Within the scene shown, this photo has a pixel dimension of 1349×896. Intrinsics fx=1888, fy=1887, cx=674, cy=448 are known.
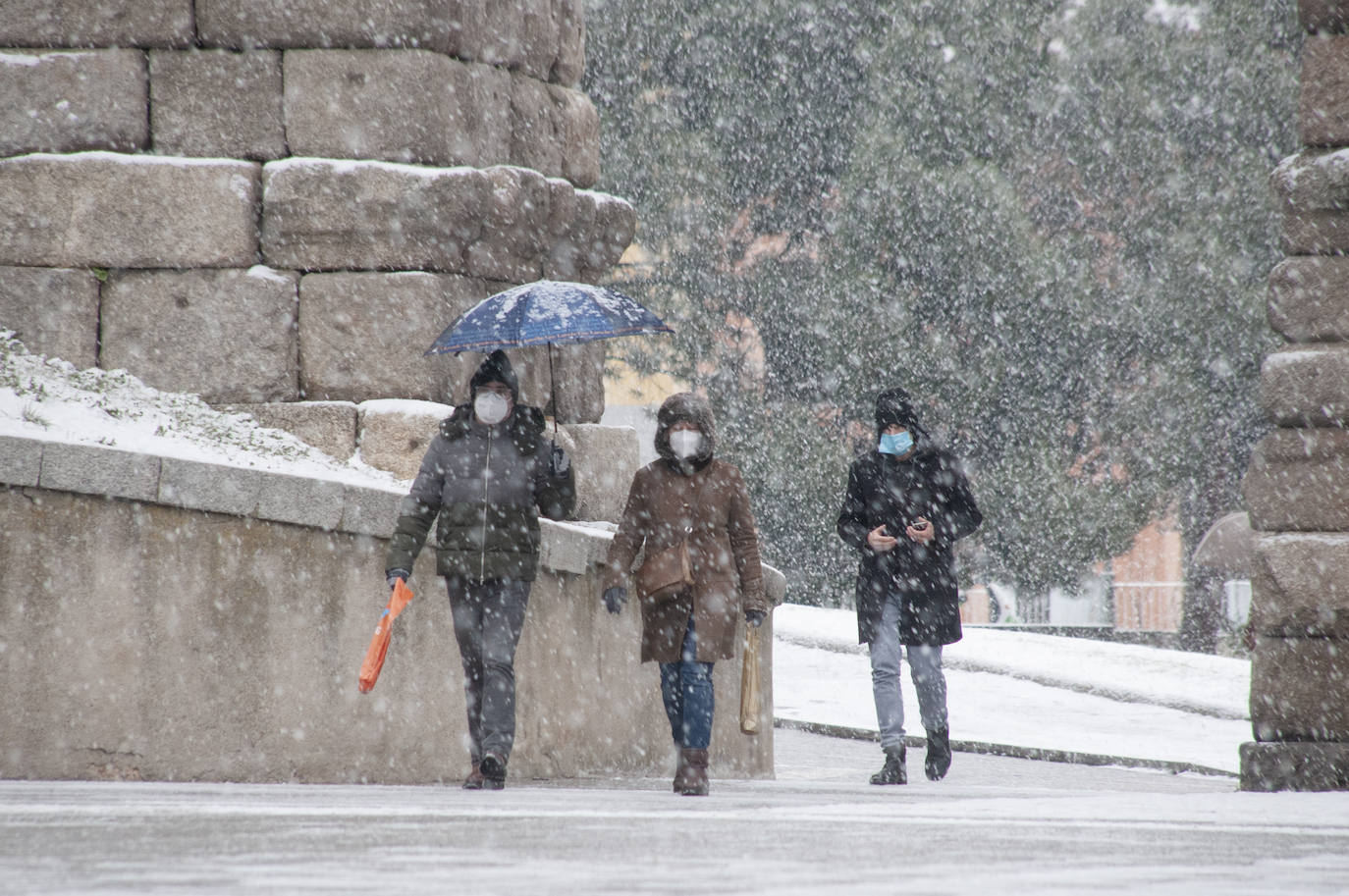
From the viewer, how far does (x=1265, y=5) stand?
24.1 meters

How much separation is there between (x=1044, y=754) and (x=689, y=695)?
14.6 feet

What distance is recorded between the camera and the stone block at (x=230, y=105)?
868 cm

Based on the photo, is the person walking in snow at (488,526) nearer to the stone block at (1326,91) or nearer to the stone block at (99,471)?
the stone block at (99,471)

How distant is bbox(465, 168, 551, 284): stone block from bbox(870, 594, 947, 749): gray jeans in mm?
2375

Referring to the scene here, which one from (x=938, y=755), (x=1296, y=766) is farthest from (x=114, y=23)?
(x=1296, y=766)

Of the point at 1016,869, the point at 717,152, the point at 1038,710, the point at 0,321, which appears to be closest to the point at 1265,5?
the point at 717,152

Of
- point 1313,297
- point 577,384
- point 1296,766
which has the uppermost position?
point 1313,297

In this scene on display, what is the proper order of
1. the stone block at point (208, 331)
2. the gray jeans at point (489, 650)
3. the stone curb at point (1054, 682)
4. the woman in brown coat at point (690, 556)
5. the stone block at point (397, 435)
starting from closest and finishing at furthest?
the gray jeans at point (489, 650), the woman in brown coat at point (690, 556), the stone block at point (397, 435), the stone block at point (208, 331), the stone curb at point (1054, 682)

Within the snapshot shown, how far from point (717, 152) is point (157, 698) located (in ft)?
62.6

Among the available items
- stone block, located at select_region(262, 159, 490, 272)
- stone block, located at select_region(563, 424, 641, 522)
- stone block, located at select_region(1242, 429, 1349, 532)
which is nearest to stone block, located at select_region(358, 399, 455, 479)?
stone block, located at select_region(262, 159, 490, 272)

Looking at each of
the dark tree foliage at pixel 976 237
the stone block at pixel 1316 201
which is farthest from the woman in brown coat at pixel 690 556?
the dark tree foliage at pixel 976 237

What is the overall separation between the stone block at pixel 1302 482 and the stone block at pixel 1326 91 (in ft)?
4.14

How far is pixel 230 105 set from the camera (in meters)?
8.68

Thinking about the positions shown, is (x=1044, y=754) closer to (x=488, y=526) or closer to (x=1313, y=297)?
(x=1313, y=297)
